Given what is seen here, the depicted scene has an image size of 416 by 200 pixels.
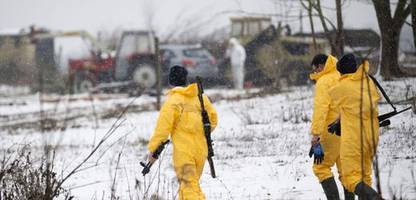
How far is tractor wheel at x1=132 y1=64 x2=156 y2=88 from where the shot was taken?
2148 cm

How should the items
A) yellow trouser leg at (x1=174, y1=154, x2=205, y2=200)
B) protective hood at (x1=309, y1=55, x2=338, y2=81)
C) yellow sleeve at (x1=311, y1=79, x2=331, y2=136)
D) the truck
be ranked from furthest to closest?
the truck < protective hood at (x1=309, y1=55, x2=338, y2=81) < yellow sleeve at (x1=311, y1=79, x2=331, y2=136) < yellow trouser leg at (x1=174, y1=154, x2=205, y2=200)

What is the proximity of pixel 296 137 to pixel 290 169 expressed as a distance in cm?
209

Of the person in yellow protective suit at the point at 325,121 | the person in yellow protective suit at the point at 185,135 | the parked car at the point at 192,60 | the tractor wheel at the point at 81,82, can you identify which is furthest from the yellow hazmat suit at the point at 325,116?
the tractor wheel at the point at 81,82

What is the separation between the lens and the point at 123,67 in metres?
22.5

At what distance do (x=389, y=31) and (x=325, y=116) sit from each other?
9.11 meters

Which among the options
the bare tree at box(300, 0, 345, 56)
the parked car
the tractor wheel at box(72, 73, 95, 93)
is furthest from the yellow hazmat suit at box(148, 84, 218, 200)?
the tractor wheel at box(72, 73, 95, 93)

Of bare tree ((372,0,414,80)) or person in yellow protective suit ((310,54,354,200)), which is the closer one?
person in yellow protective suit ((310,54,354,200))

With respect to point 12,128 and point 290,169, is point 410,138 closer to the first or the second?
point 290,169

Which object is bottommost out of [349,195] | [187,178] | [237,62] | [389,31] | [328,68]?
[349,195]

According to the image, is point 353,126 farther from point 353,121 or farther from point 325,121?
point 325,121

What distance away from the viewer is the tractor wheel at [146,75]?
21484 millimetres

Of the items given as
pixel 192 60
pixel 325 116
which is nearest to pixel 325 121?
pixel 325 116

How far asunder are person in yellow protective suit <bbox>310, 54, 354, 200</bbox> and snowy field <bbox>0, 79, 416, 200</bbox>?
1.95 feet

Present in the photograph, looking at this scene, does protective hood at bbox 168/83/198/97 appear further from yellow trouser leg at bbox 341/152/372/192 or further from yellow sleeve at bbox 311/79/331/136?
yellow trouser leg at bbox 341/152/372/192
